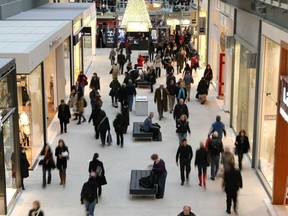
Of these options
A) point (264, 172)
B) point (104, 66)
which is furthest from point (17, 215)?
point (104, 66)

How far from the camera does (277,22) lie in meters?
15.2

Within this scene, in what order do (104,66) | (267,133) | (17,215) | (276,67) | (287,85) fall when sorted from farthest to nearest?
(104,66), (267,133), (276,67), (17,215), (287,85)

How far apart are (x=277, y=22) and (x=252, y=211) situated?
4.71 m

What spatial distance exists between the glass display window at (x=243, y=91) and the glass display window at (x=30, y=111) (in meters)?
6.51

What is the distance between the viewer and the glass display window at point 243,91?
19.0 metres

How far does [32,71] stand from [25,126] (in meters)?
1.70

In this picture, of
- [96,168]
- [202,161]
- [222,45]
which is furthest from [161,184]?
[222,45]

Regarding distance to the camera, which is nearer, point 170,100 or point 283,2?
point 283,2

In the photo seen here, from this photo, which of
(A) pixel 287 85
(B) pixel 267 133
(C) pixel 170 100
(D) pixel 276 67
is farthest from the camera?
(C) pixel 170 100

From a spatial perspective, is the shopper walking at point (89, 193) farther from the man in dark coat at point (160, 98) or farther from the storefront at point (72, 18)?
the storefront at point (72, 18)

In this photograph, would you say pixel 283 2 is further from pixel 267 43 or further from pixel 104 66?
pixel 104 66

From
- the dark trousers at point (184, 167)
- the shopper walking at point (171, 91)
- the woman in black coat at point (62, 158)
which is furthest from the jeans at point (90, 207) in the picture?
the shopper walking at point (171, 91)

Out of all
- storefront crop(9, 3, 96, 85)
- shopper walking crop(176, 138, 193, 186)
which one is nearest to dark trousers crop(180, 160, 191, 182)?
shopper walking crop(176, 138, 193, 186)

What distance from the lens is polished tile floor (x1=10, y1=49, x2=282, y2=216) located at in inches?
597
